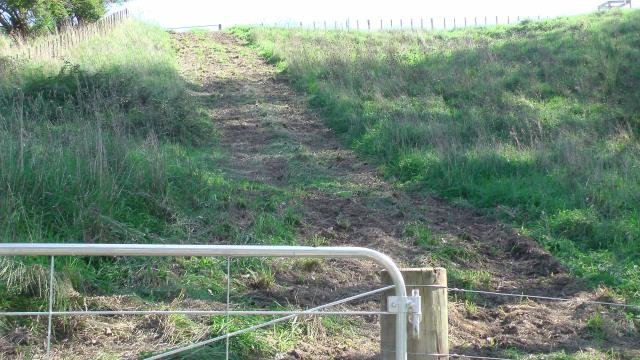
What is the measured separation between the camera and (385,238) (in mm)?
9094

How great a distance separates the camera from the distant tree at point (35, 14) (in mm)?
23375

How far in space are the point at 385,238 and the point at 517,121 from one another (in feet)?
19.4

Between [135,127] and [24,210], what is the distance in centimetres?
480

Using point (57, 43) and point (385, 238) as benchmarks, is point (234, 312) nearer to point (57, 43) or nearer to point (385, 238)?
point (385, 238)

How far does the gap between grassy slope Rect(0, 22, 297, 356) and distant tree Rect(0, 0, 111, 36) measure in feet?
38.9

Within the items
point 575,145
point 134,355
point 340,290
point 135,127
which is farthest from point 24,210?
point 575,145

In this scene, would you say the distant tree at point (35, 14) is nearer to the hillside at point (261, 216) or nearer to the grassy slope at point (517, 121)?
the grassy slope at point (517, 121)

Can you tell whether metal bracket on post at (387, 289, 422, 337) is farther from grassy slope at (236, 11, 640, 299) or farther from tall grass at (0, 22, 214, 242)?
grassy slope at (236, 11, 640, 299)

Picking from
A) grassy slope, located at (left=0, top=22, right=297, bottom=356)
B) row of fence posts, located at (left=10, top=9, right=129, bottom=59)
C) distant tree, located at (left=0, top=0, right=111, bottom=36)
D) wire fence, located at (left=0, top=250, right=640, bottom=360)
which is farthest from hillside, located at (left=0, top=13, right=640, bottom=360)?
distant tree, located at (left=0, top=0, right=111, bottom=36)

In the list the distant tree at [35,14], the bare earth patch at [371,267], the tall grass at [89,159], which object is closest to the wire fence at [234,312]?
the bare earth patch at [371,267]

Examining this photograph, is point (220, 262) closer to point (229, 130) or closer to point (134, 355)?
point (134, 355)

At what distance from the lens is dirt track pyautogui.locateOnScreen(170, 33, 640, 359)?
6.99 m

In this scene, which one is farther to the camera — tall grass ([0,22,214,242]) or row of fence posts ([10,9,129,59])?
row of fence posts ([10,9,129,59])

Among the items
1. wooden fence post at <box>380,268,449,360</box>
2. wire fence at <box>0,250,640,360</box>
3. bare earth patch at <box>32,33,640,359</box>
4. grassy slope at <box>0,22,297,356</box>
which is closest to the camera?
wire fence at <box>0,250,640,360</box>
